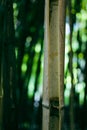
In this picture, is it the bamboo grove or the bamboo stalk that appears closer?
the bamboo stalk

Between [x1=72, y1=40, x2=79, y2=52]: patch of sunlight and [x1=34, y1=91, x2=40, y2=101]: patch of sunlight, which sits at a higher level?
[x1=72, y1=40, x2=79, y2=52]: patch of sunlight

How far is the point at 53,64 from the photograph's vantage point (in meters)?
1.05

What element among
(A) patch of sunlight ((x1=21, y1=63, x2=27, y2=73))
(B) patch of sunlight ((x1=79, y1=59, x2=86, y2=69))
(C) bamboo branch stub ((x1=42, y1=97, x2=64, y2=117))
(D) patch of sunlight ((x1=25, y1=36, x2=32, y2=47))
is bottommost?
(C) bamboo branch stub ((x1=42, y1=97, x2=64, y2=117))

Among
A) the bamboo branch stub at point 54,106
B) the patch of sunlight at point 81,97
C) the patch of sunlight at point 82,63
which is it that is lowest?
the patch of sunlight at point 81,97

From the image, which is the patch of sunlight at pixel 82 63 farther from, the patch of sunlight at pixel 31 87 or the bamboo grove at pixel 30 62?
the patch of sunlight at pixel 31 87

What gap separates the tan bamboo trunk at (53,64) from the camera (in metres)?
1.02

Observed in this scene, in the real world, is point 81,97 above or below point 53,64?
below

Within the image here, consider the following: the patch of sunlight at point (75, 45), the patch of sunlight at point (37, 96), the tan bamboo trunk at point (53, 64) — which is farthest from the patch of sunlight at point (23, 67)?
the tan bamboo trunk at point (53, 64)

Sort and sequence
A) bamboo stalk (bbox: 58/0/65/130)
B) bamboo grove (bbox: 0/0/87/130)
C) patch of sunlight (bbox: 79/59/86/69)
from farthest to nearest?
patch of sunlight (bbox: 79/59/86/69)
bamboo grove (bbox: 0/0/87/130)
bamboo stalk (bbox: 58/0/65/130)

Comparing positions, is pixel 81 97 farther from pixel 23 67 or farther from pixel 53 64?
pixel 53 64

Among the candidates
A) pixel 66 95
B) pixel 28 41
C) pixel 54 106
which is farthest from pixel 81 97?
pixel 54 106

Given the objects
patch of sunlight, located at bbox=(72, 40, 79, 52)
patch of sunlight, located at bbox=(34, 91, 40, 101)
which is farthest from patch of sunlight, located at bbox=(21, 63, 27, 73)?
patch of sunlight, located at bbox=(72, 40, 79, 52)

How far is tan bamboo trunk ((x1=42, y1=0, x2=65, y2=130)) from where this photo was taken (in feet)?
3.33

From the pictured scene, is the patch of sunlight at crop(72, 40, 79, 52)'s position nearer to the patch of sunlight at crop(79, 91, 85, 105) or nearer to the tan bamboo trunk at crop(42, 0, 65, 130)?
the patch of sunlight at crop(79, 91, 85, 105)
